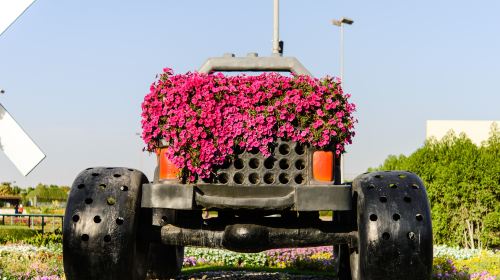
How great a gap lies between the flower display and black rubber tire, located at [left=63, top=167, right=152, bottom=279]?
48 centimetres

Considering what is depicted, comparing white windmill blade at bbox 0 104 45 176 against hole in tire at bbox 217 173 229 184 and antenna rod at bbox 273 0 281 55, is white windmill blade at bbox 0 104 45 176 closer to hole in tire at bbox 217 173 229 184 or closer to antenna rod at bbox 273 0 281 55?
antenna rod at bbox 273 0 281 55

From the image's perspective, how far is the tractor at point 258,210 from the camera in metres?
5.06

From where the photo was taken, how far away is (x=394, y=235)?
502 cm

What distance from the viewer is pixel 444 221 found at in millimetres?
15133

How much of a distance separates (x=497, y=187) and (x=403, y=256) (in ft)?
34.4

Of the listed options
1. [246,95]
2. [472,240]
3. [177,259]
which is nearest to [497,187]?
[472,240]

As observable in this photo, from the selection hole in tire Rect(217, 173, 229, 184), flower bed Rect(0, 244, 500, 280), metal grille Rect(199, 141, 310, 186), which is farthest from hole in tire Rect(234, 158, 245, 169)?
flower bed Rect(0, 244, 500, 280)

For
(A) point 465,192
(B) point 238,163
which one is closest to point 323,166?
(B) point 238,163

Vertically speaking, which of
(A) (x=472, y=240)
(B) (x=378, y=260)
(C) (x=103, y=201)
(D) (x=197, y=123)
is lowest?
(A) (x=472, y=240)

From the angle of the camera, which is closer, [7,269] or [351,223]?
[351,223]

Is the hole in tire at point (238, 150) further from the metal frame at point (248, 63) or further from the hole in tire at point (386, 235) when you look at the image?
the hole in tire at point (386, 235)

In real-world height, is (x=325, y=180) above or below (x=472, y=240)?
above

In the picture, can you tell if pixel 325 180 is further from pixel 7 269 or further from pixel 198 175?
pixel 7 269

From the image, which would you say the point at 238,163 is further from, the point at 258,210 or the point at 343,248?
the point at 343,248
